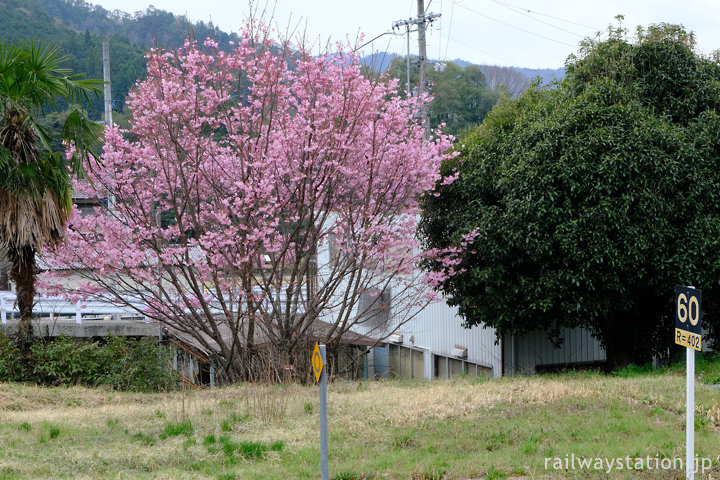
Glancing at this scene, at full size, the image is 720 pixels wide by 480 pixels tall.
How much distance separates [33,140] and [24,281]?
104 inches

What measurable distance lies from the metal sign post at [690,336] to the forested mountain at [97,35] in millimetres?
10564

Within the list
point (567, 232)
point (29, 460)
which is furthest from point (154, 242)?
point (567, 232)

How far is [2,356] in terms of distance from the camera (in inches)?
540

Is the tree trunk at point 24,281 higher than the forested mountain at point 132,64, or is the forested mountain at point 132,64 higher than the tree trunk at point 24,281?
the forested mountain at point 132,64

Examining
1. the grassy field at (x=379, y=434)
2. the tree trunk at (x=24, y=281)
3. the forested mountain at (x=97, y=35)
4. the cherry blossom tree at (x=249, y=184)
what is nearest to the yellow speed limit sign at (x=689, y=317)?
the grassy field at (x=379, y=434)

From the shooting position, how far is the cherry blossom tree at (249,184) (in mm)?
13664

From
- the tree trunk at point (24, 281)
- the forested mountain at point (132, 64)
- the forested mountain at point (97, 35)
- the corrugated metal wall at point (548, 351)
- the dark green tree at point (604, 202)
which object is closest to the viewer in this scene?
the tree trunk at point (24, 281)

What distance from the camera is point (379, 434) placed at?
27.6ft

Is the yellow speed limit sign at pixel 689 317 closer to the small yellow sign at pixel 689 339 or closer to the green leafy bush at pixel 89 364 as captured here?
the small yellow sign at pixel 689 339

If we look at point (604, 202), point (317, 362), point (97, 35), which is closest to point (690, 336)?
point (317, 362)

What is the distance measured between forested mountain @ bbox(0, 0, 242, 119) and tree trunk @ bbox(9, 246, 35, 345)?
478 centimetres

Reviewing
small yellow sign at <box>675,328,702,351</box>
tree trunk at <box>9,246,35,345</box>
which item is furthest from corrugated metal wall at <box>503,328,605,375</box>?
small yellow sign at <box>675,328,702,351</box>

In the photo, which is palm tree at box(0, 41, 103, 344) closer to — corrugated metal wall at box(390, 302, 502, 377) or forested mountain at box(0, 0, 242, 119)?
forested mountain at box(0, 0, 242, 119)

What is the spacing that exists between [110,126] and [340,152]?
489cm
